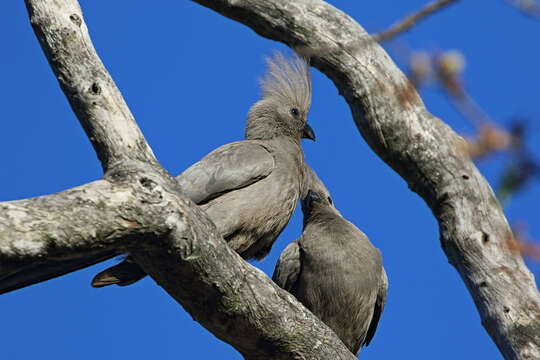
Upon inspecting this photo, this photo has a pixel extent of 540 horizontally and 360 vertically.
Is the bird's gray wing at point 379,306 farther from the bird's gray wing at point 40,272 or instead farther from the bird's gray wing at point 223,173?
the bird's gray wing at point 40,272

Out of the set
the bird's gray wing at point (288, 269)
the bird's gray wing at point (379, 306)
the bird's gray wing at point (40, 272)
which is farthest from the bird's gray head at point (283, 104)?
the bird's gray wing at point (40, 272)

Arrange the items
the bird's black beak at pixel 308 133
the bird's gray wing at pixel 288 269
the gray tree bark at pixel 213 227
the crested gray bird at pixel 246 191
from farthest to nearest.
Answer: the bird's black beak at pixel 308 133, the bird's gray wing at pixel 288 269, the crested gray bird at pixel 246 191, the gray tree bark at pixel 213 227

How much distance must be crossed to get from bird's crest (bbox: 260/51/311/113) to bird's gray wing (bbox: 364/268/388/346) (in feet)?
6.49

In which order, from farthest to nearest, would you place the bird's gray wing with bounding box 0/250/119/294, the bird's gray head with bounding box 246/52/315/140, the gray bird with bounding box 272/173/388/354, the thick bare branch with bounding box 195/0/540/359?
the bird's gray head with bounding box 246/52/315/140
the gray bird with bounding box 272/173/388/354
the bird's gray wing with bounding box 0/250/119/294
the thick bare branch with bounding box 195/0/540/359

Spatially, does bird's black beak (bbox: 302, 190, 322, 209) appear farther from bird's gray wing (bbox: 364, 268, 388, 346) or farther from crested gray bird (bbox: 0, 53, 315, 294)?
bird's gray wing (bbox: 364, 268, 388, 346)

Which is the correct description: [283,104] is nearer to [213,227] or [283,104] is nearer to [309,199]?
[309,199]

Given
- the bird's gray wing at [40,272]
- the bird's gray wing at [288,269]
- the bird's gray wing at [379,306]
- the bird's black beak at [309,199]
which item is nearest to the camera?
the bird's gray wing at [40,272]

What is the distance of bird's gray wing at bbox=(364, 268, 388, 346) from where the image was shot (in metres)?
6.39

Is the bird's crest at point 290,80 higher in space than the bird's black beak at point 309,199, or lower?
higher

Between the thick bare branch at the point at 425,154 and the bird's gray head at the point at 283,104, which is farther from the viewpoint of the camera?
the bird's gray head at the point at 283,104

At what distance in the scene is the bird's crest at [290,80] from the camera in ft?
24.2

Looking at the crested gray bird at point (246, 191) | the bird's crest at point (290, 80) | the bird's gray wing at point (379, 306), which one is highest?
the bird's crest at point (290, 80)

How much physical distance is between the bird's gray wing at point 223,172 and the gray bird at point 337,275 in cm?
67

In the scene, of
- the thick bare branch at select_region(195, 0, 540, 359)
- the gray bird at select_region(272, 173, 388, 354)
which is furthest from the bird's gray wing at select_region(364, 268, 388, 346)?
the thick bare branch at select_region(195, 0, 540, 359)
